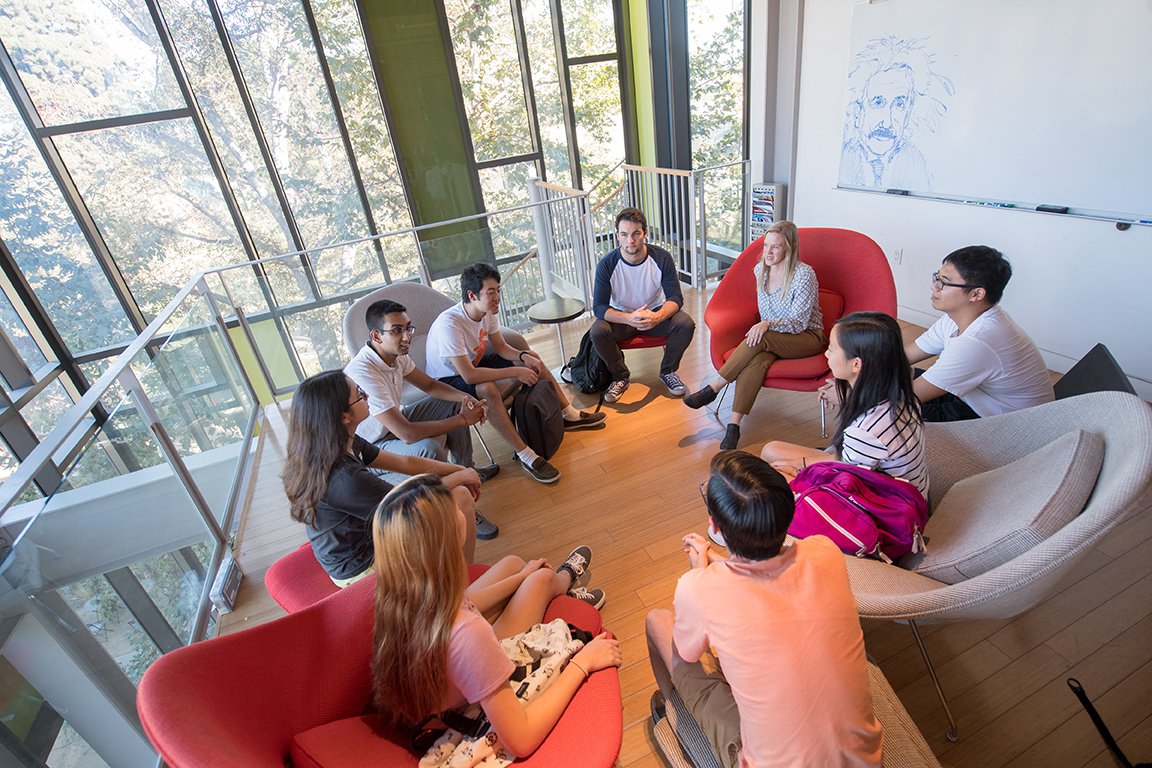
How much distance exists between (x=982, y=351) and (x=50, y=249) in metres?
6.45

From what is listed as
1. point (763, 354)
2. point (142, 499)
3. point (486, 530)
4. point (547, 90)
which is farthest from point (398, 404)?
point (547, 90)

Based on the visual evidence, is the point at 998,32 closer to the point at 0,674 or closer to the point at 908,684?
the point at 908,684

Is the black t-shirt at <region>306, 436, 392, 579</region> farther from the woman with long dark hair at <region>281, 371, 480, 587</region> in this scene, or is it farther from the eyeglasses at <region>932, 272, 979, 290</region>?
the eyeglasses at <region>932, 272, 979, 290</region>

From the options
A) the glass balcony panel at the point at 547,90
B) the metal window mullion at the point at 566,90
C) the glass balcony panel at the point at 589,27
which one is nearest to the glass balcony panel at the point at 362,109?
the glass balcony panel at the point at 547,90

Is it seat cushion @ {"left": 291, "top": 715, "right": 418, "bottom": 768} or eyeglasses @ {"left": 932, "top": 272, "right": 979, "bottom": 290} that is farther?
eyeglasses @ {"left": 932, "top": 272, "right": 979, "bottom": 290}

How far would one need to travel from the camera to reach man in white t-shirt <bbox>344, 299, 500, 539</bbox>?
2.30 metres

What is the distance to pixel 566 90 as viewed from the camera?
→ 6051 millimetres

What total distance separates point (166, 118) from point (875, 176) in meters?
5.77

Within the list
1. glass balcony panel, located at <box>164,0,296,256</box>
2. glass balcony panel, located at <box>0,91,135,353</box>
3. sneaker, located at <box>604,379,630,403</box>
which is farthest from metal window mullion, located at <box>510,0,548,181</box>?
glass balcony panel, located at <box>0,91,135,353</box>

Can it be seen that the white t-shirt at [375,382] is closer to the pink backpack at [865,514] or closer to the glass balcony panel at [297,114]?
the pink backpack at [865,514]

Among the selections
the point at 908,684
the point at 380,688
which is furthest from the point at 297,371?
the point at 908,684

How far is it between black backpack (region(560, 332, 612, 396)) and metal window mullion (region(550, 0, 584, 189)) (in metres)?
3.76

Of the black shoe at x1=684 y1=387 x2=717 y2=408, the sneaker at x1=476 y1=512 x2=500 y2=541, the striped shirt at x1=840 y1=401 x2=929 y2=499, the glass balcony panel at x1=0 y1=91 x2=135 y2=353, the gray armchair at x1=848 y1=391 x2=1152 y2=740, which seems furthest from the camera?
the glass balcony panel at x1=0 y1=91 x2=135 y2=353

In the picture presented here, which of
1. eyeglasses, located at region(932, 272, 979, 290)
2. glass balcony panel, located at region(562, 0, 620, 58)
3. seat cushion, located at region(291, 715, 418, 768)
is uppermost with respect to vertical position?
glass balcony panel, located at region(562, 0, 620, 58)
